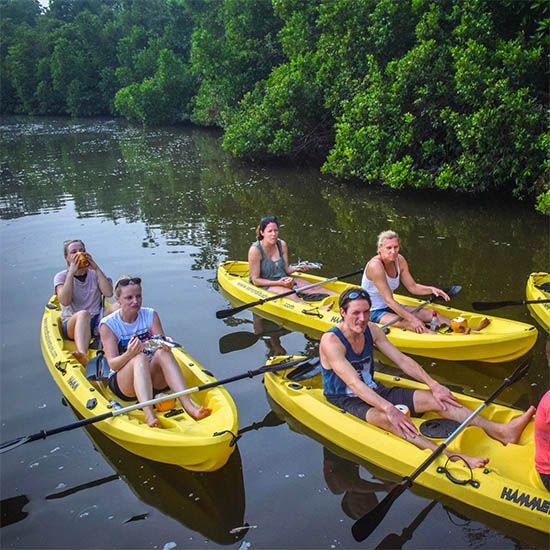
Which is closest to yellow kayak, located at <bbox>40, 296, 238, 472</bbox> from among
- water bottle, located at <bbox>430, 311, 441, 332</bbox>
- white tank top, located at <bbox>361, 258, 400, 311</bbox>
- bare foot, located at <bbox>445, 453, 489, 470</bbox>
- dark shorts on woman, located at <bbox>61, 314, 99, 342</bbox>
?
dark shorts on woman, located at <bbox>61, 314, 99, 342</bbox>

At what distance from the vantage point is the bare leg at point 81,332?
5.61 m

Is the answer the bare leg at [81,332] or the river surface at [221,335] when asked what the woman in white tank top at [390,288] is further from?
the bare leg at [81,332]

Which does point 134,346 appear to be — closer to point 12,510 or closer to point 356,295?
point 12,510

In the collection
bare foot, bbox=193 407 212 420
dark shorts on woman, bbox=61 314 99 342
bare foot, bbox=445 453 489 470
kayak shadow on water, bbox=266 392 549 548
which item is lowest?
kayak shadow on water, bbox=266 392 549 548

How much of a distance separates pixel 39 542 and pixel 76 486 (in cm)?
58

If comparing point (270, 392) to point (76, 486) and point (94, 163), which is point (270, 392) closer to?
point (76, 486)

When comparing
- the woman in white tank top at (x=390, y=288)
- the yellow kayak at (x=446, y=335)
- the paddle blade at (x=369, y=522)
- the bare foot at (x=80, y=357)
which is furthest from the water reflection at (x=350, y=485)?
the bare foot at (x=80, y=357)

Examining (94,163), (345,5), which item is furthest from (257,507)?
(94,163)

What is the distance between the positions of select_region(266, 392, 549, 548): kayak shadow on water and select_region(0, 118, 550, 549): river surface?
1cm

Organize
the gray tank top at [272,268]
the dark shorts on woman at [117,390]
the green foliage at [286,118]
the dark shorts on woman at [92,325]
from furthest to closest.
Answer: the green foliage at [286,118] → the gray tank top at [272,268] → the dark shorts on woman at [92,325] → the dark shorts on woman at [117,390]

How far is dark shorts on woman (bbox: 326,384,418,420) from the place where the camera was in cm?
432

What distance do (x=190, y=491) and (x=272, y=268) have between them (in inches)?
156

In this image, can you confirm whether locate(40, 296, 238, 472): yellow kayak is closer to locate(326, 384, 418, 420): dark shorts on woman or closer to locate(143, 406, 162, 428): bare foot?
locate(143, 406, 162, 428): bare foot

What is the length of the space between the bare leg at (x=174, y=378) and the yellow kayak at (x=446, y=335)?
2.42 metres
